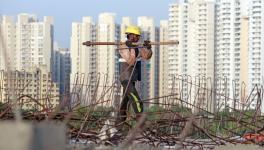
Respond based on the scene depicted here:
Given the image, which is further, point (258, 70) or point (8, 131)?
point (258, 70)

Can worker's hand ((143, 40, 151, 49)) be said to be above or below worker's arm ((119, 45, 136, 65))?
Result: above

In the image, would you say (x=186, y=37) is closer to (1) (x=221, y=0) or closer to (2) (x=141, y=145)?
(1) (x=221, y=0)

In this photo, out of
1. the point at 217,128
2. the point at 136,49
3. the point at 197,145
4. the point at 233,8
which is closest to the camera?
the point at 197,145

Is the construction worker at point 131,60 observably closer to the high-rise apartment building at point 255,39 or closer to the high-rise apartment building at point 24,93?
the high-rise apartment building at point 24,93

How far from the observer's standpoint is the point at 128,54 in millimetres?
8430

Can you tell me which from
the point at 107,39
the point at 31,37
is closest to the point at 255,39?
the point at 107,39

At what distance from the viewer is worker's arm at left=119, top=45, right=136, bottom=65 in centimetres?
838

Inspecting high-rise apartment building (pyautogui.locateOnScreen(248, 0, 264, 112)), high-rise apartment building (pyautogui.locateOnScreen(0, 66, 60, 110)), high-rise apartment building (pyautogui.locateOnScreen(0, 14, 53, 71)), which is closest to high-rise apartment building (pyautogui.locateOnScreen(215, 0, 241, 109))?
high-rise apartment building (pyautogui.locateOnScreen(248, 0, 264, 112))

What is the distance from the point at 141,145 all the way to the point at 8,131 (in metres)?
3.42

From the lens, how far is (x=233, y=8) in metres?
43.2

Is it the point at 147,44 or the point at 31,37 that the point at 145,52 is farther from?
the point at 31,37

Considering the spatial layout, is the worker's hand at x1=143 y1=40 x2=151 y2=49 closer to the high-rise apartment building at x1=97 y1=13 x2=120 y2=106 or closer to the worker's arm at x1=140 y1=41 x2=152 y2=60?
the worker's arm at x1=140 y1=41 x2=152 y2=60

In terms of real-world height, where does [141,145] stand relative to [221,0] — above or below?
below

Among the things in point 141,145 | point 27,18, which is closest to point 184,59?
point 27,18
